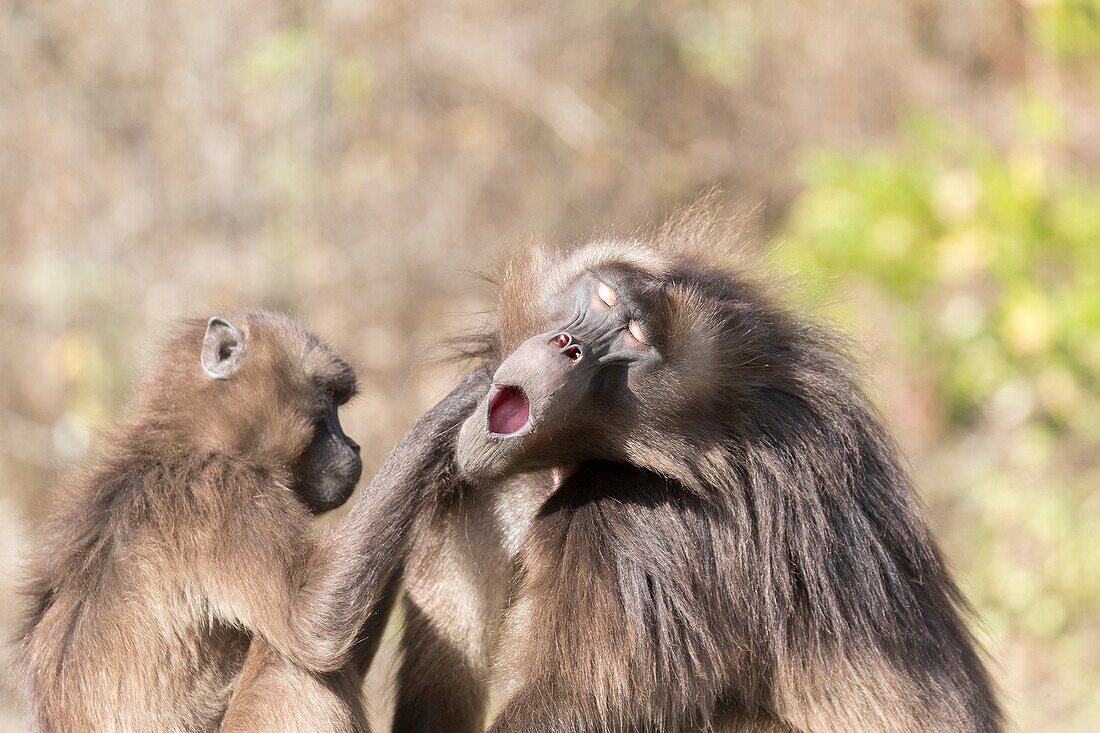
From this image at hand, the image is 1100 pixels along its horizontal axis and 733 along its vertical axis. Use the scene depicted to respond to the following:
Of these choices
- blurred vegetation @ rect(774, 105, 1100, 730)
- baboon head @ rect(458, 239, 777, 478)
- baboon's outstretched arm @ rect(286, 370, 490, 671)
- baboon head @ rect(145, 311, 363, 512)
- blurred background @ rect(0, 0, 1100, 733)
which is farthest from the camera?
blurred background @ rect(0, 0, 1100, 733)

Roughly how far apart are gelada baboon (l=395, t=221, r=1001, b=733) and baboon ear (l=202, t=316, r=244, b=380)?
0.80 meters

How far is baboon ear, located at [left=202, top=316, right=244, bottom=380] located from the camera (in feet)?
13.7

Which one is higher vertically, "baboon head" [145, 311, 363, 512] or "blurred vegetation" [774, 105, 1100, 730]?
"blurred vegetation" [774, 105, 1100, 730]

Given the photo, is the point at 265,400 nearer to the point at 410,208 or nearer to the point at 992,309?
the point at 410,208

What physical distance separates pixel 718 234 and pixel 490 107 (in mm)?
5552

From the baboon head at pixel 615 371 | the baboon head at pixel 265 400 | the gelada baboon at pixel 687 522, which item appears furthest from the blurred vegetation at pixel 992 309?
the baboon head at pixel 615 371

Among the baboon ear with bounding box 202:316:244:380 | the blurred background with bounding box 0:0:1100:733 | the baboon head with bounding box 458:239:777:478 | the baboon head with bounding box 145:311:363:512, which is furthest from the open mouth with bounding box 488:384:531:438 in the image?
the blurred background with bounding box 0:0:1100:733

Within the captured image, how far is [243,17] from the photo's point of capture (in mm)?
8977

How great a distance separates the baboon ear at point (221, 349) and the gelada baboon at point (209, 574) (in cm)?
1

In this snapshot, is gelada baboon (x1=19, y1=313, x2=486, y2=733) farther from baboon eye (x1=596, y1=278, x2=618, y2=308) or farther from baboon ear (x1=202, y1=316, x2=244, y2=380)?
baboon eye (x1=596, y1=278, x2=618, y2=308)

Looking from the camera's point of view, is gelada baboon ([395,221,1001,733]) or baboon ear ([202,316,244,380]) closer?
gelada baboon ([395,221,1001,733])

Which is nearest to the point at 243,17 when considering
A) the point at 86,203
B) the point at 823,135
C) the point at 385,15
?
the point at 385,15

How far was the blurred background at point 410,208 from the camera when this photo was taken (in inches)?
349

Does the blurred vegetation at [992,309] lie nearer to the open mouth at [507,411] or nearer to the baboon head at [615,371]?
the baboon head at [615,371]
